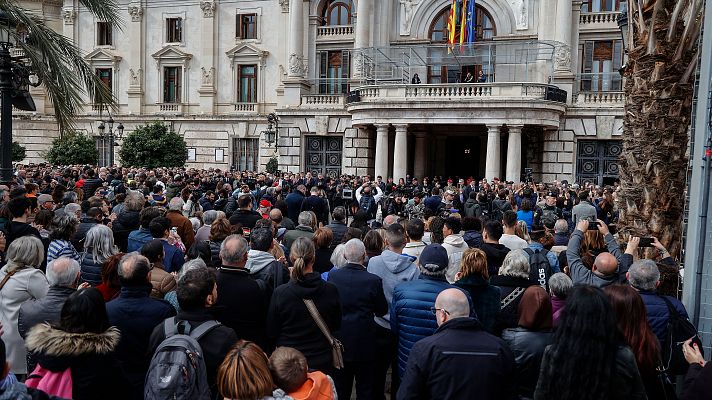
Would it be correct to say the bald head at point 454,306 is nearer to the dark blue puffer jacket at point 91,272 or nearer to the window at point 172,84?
the dark blue puffer jacket at point 91,272

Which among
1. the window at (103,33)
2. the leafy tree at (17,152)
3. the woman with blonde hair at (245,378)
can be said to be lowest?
the woman with blonde hair at (245,378)

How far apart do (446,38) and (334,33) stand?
265 inches

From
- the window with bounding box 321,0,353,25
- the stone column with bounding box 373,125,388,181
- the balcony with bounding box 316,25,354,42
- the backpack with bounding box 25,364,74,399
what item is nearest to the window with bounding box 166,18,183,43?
the balcony with bounding box 316,25,354,42

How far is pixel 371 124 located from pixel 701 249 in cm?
2430

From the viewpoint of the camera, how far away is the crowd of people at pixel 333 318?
3439 mm

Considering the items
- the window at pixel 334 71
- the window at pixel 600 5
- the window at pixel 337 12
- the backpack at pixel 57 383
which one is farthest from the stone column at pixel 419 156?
the backpack at pixel 57 383

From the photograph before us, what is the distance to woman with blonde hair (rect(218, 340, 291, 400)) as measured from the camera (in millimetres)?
3254

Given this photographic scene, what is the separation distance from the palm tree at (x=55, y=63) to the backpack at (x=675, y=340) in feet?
24.6

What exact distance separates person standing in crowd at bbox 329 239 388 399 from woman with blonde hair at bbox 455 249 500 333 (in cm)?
90

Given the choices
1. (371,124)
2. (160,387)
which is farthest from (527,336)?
(371,124)

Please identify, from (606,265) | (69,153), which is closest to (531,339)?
(606,265)

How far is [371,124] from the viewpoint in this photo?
28.7m

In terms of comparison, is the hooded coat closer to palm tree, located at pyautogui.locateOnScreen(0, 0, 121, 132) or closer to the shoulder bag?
the shoulder bag

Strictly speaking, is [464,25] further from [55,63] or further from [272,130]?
[55,63]
